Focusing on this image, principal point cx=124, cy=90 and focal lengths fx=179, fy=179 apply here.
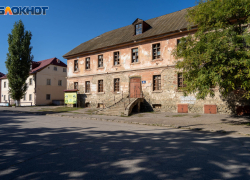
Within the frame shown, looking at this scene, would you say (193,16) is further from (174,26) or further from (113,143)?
(113,143)

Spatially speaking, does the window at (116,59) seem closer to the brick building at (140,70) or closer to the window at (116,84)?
the brick building at (140,70)

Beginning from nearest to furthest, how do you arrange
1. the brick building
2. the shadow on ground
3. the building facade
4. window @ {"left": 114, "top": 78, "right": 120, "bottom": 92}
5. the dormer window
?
the shadow on ground
the brick building
the dormer window
window @ {"left": 114, "top": 78, "right": 120, "bottom": 92}
the building facade

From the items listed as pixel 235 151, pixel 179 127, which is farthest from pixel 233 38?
pixel 235 151

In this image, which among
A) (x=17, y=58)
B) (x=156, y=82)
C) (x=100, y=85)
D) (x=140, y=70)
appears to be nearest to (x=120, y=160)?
(x=156, y=82)

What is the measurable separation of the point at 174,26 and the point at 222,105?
29.9ft

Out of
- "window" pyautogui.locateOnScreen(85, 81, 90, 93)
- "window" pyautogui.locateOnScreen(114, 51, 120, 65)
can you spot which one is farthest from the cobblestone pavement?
"window" pyautogui.locateOnScreen(85, 81, 90, 93)

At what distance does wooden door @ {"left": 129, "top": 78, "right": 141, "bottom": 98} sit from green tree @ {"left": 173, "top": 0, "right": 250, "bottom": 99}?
9.73 metres

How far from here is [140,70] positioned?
20.1 m

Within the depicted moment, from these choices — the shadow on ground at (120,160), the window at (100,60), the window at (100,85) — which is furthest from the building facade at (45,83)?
the shadow on ground at (120,160)

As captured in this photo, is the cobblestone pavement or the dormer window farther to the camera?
the dormer window

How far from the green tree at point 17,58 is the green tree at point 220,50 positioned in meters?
29.6

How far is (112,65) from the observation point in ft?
73.7

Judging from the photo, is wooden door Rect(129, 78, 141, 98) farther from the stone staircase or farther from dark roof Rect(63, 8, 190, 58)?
dark roof Rect(63, 8, 190, 58)

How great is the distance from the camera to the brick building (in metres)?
17.6
